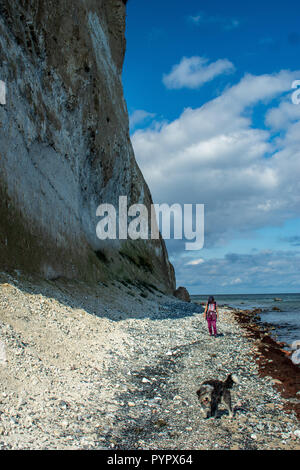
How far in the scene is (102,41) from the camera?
35.8 metres

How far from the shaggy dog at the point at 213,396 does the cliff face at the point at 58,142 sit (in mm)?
10177

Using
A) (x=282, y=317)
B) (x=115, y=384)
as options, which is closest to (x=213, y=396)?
(x=115, y=384)

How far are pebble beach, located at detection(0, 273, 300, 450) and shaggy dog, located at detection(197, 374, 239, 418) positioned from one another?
9.2 inches

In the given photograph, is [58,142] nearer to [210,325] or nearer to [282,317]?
[210,325]

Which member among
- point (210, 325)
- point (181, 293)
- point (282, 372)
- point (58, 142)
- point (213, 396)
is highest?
point (58, 142)

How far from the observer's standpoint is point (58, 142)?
22.6m

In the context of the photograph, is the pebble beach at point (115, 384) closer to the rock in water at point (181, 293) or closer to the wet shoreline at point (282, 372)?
the wet shoreline at point (282, 372)

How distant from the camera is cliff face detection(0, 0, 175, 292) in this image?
55.0 feet

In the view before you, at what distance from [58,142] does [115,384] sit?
17.3 meters

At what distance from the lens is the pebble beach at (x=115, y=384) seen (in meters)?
6.77

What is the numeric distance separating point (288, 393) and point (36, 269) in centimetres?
1197

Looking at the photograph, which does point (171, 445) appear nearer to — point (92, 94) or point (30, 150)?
point (30, 150)

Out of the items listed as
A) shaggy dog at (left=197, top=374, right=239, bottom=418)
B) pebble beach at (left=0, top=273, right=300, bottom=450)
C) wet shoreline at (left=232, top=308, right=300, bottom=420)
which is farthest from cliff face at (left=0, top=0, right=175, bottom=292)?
wet shoreline at (left=232, top=308, right=300, bottom=420)

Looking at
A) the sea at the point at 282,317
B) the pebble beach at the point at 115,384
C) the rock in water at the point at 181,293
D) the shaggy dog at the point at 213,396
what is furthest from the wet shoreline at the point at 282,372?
the rock in water at the point at 181,293
